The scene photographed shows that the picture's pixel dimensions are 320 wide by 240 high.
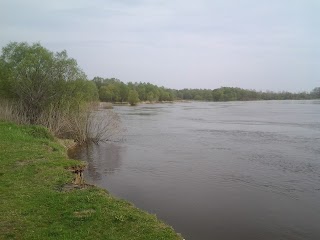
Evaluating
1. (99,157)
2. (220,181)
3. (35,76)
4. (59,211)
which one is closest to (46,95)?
(35,76)

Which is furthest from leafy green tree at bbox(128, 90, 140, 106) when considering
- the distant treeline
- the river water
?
the river water

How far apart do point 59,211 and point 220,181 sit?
10.9m

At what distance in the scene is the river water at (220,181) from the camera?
12.7m

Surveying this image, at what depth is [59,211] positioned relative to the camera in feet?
32.5

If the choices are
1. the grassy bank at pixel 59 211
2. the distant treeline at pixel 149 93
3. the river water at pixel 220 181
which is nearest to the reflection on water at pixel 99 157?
the river water at pixel 220 181

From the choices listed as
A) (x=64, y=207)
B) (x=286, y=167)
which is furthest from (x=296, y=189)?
(x=64, y=207)

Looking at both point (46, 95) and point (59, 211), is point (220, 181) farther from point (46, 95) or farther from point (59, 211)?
point (46, 95)

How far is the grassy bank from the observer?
852 cm

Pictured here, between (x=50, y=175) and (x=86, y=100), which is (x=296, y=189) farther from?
(x=86, y=100)

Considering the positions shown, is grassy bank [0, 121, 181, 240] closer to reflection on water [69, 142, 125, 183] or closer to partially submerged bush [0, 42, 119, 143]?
reflection on water [69, 142, 125, 183]

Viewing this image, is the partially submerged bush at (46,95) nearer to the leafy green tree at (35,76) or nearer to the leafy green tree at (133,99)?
the leafy green tree at (35,76)

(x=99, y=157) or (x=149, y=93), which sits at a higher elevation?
(x=149, y=93)

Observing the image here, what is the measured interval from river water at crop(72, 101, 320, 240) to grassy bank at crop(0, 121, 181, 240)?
2.70 metres

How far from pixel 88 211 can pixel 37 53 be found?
81.0 feet
